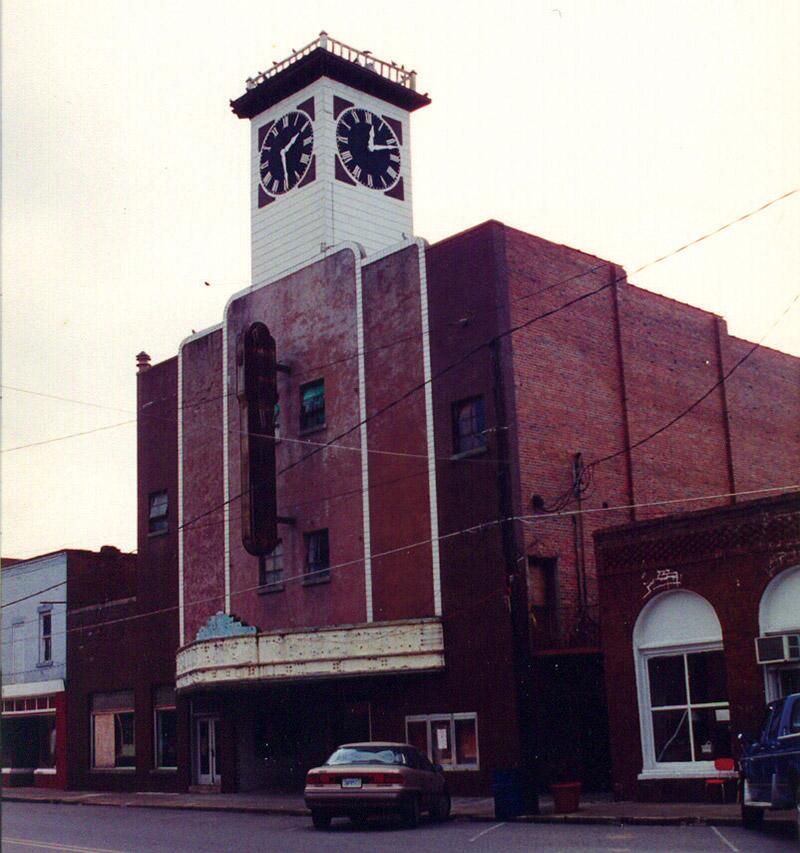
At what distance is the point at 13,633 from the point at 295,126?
22.4 m

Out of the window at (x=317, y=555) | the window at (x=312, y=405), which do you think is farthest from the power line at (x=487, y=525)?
the window at (x=312, y=405)

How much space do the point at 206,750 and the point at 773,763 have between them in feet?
71.7

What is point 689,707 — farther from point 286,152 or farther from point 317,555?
point 286,152

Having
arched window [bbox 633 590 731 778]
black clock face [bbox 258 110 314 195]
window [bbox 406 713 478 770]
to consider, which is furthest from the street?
black clock face [bbox 258 110 314 195]

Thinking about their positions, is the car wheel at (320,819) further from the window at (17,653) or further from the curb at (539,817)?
the window at (17,653)

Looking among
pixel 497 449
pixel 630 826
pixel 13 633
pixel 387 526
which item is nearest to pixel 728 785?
pixel 630 826

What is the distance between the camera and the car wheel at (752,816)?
17.0m

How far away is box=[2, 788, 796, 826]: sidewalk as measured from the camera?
18.8 m

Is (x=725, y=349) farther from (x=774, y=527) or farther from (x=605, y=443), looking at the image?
(x=774, y=527)

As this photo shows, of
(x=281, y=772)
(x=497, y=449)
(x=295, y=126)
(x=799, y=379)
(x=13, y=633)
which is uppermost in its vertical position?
(x=295, y=126)

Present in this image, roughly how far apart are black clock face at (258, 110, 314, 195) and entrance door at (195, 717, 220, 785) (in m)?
16.9

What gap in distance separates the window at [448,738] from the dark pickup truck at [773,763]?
10.1 m

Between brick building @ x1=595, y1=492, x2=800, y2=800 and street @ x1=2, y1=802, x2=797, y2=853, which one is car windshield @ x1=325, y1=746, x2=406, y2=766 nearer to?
street @ x1=2, y1=802, x2=797, y2=853

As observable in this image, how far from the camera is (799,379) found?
127 feet
